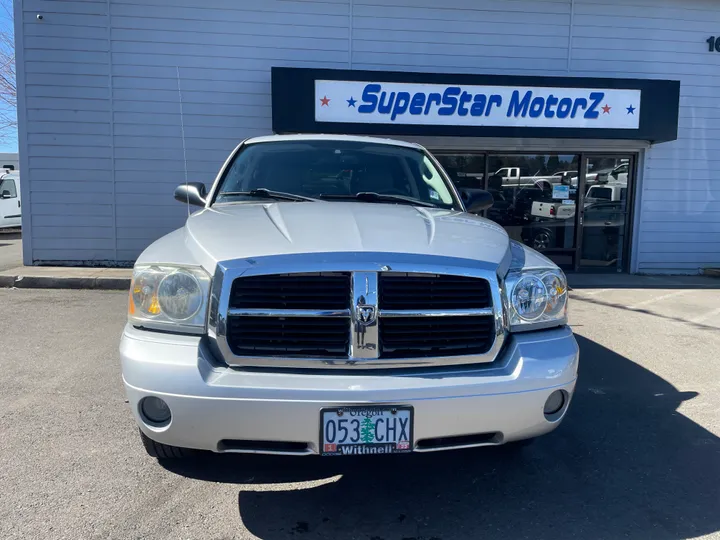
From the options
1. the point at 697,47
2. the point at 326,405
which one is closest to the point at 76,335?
the point at 326,405

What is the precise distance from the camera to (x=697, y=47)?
10.5 meters

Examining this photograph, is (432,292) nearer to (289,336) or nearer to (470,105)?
(289,336)

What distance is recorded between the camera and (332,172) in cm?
399

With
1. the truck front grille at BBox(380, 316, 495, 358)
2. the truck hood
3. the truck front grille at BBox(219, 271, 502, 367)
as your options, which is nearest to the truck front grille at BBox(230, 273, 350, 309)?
the truck front grille at BBox(219, 271, 502, 367)

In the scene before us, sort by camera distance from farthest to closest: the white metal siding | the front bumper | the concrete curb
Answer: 1. the white metal siding
2. the concrete curb
3. the front bumper

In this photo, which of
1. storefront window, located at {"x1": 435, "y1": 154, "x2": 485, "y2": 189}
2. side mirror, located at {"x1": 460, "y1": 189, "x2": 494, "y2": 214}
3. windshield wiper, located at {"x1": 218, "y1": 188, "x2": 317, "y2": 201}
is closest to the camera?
windshield wiper, located at {"x1": 218, "y1": 188, "x2": 317, "y2": 201}

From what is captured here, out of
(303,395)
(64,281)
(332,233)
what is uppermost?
(332,233)

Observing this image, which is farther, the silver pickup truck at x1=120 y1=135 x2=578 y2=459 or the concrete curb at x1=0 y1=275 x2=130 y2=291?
the concrete curb at x1=0 y1=275 x2=130 y2=291

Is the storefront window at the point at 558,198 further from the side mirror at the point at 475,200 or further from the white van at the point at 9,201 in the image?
the white van at the point at 9,201

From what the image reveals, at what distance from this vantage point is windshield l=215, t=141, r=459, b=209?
12.7ft

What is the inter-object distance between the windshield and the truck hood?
1.64ft

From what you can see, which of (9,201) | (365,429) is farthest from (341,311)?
(9,201)

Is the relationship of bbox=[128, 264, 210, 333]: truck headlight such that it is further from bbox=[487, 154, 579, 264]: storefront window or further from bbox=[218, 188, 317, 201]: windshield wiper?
bbox=[487, 154, 579, 264]: storefront window

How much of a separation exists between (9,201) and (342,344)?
63.8 feet
